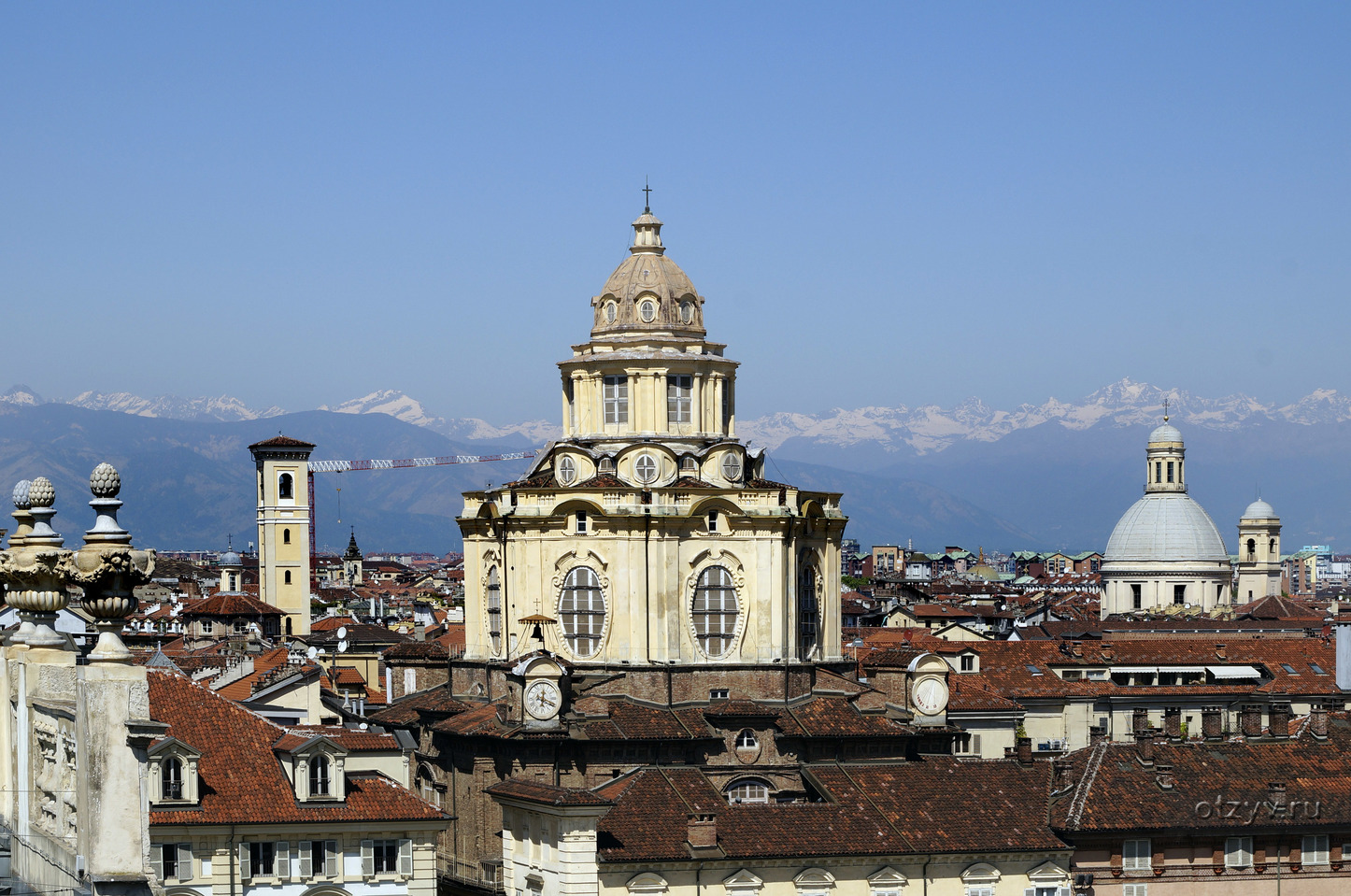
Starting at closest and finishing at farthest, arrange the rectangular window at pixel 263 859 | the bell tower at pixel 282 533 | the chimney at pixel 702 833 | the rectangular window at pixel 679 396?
the rectangular window at pixel 263 859
the chimney at pixel 702 833
the rectangular window at pixel 679 396
the bell tower at pixel 282 533

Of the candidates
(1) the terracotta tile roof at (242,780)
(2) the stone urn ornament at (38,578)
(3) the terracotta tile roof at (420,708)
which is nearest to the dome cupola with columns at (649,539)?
(3) the terracotta tile roof at (420,708)

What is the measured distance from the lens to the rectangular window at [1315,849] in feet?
209

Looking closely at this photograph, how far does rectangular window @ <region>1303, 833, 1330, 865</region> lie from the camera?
63.8m

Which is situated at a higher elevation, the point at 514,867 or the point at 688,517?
the point at 688,517

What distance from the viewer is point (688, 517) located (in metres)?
72.2

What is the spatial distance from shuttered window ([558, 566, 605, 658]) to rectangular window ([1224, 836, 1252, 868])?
1958 centimetres

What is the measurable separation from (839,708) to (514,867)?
14.5m

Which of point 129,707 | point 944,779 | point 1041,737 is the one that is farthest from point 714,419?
point 129,707

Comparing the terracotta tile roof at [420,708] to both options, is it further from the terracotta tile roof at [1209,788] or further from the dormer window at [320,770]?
the terracotta tile roof at [1209,788]

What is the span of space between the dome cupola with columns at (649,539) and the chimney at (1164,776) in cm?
1233

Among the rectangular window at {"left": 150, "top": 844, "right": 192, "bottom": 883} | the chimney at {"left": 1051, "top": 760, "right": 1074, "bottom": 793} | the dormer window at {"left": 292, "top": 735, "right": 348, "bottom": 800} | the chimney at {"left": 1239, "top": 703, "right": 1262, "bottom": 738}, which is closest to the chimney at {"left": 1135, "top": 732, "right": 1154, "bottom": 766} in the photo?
the chimney at {"left": 1051, "top": 760, "right": 1074, "bottom": 793}

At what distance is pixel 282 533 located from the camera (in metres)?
166

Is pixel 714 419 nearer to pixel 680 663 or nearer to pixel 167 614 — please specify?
pixel 680 663

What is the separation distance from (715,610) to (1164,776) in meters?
14.8
